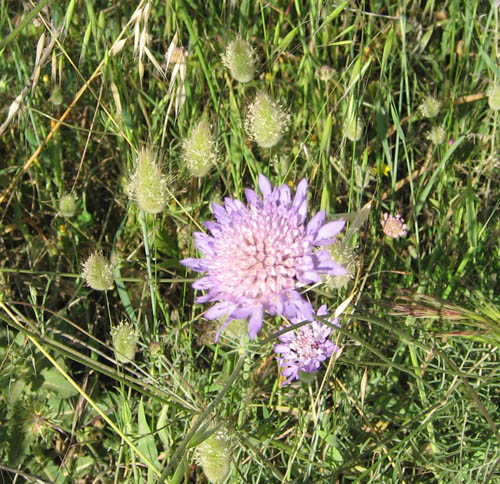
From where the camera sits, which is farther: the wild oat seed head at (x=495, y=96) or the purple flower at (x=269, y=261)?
the wild oat seed head at (x=495, y=96)

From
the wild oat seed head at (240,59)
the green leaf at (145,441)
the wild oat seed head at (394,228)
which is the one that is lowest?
the green leaf at (145,441)

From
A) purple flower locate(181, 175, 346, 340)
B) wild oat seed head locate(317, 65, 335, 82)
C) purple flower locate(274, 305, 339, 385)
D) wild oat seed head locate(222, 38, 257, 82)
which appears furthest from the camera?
wild oat seed head locate(317, 65, 335, 82)

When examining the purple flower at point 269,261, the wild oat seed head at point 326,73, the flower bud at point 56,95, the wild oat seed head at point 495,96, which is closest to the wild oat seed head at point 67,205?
the flower bud at point 56,95

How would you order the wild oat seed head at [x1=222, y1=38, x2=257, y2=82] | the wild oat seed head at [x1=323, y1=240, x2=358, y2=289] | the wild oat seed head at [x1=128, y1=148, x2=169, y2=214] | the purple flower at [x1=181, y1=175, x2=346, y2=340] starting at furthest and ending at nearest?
the wild oat seed head at [x1=222, y1=38, x2=257, y2=82] → the wild oat seed head at [x1=128, y1=148, x2=169, y2=214] → the wild oat seed head at [x1=323, y1=240, x2=358, y2=289] → the purple flower at [x1=181, y1=175, x2=346, y2=340]

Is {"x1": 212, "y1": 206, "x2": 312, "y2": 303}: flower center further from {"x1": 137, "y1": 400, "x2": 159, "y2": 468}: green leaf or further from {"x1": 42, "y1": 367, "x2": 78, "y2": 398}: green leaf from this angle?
{"x1": 42, "y1": 367, "x2": 78, "y2": 398}: green leaf

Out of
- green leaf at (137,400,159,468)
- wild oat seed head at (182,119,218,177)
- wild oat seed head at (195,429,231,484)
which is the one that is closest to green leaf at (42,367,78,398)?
green leaf at (137,400,159,468)

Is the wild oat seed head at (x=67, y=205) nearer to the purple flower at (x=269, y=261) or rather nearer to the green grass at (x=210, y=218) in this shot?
the green grass at (x=210, y=218)

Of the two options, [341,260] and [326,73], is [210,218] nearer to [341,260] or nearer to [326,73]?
[326,73]
